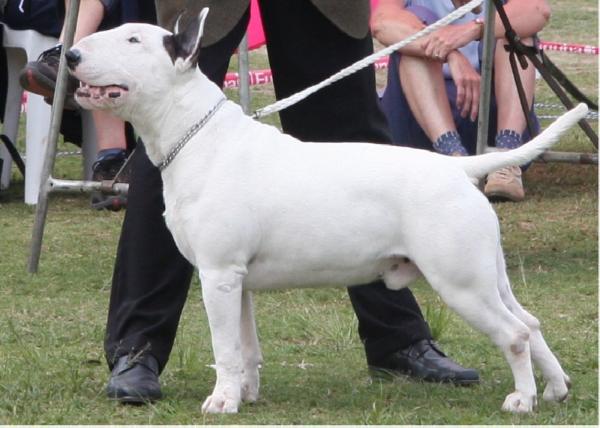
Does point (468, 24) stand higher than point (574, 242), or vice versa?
point (468, 24)

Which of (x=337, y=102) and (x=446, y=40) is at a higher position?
(x=337, y=102)

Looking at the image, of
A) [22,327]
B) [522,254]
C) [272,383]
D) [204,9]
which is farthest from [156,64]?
[522,254]

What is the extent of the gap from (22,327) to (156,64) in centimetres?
155

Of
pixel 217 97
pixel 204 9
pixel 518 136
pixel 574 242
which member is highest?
pixel 204 9

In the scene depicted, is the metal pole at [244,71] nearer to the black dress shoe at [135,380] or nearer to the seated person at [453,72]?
the seated person at [453,72]

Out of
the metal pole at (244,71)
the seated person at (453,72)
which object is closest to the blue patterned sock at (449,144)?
the seated person at (453,72)

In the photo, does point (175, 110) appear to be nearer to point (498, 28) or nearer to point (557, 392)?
point (557, 392)

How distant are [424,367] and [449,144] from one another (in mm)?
2353

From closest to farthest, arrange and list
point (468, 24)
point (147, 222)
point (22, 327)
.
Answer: point (147, 222), point (22, 327), point (468, 24)

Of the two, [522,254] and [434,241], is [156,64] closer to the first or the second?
[434,241]

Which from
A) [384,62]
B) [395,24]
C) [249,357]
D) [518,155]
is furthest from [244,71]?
[384,62]

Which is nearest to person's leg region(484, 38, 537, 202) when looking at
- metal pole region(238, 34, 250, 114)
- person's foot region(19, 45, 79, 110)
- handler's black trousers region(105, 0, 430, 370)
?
metal pole region(238, 34, 250, 114)

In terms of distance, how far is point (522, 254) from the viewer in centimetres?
587

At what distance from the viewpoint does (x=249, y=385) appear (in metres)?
3.65
